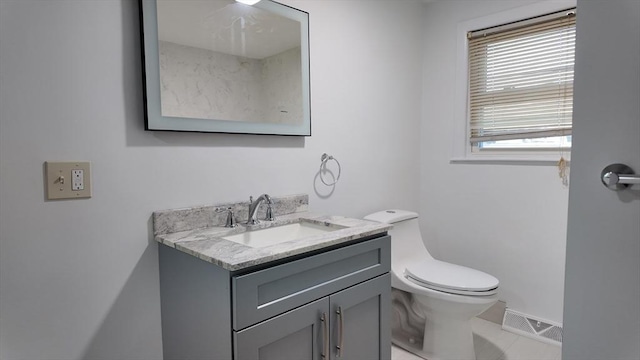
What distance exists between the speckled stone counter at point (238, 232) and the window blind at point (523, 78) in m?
1.41

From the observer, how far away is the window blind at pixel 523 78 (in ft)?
7.11

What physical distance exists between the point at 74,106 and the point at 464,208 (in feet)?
7.88

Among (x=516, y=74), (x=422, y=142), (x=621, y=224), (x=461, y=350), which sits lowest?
(x=461, y=350)

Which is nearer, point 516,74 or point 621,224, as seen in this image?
point 621,224

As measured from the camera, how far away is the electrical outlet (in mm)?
1178

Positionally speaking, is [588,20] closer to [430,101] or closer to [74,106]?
[74,106]

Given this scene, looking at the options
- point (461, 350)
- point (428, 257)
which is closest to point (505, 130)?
point (428, 257)

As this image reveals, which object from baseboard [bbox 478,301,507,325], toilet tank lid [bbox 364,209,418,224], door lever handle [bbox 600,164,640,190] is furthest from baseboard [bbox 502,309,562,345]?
door lever handle [bbox 600,164,640,190]

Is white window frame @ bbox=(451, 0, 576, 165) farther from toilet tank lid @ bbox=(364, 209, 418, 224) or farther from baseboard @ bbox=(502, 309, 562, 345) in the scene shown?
baseboard @ bbox=(502, 309, 562, 345)

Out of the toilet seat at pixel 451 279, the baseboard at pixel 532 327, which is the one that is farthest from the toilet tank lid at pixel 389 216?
the baseboard at pixel 532 327

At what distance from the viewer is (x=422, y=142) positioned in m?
2.83

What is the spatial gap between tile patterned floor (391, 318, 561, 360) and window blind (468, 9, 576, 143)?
4.17ft

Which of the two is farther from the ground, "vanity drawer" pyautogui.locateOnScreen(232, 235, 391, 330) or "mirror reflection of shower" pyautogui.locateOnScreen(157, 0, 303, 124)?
"mirror reflection of shower" pyautogui.locateOnScreen(157, 0, 303, 124)

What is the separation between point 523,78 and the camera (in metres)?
2.34
